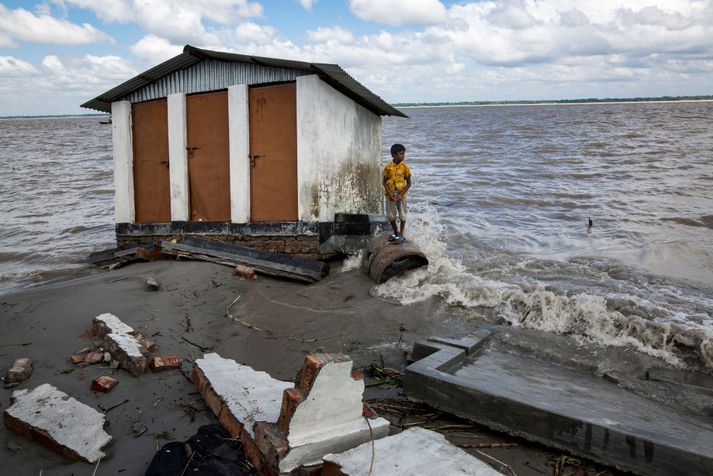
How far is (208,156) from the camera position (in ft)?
31.4

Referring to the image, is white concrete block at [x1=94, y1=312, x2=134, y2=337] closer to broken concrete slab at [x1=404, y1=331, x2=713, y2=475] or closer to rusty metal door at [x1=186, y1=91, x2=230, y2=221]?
broken concrete slab at [x1=404, y1=331, x2=713, y2=475]

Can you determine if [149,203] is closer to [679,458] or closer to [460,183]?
[679,458]

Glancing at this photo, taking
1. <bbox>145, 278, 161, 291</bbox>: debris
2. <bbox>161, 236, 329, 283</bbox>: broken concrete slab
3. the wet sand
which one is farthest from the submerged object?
<bbox>145, 278, 161, 291</bbox>: debris

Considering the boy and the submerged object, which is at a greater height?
the boy

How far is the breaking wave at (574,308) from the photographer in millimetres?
5917

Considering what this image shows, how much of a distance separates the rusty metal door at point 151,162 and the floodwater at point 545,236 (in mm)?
2337

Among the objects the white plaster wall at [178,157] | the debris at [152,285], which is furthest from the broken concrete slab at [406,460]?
the white plaster wall at [178,157]

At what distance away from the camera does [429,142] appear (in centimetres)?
3934

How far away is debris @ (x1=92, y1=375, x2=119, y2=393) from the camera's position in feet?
14.3

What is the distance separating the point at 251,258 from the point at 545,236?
7123mm

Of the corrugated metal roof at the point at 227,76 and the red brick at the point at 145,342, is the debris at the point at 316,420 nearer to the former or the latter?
the red brick at the point at 145,342

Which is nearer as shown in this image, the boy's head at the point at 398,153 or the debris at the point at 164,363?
the debris at the point at 164,363

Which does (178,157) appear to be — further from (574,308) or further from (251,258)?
(574,308)

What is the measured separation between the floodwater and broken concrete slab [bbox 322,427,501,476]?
145 inches
